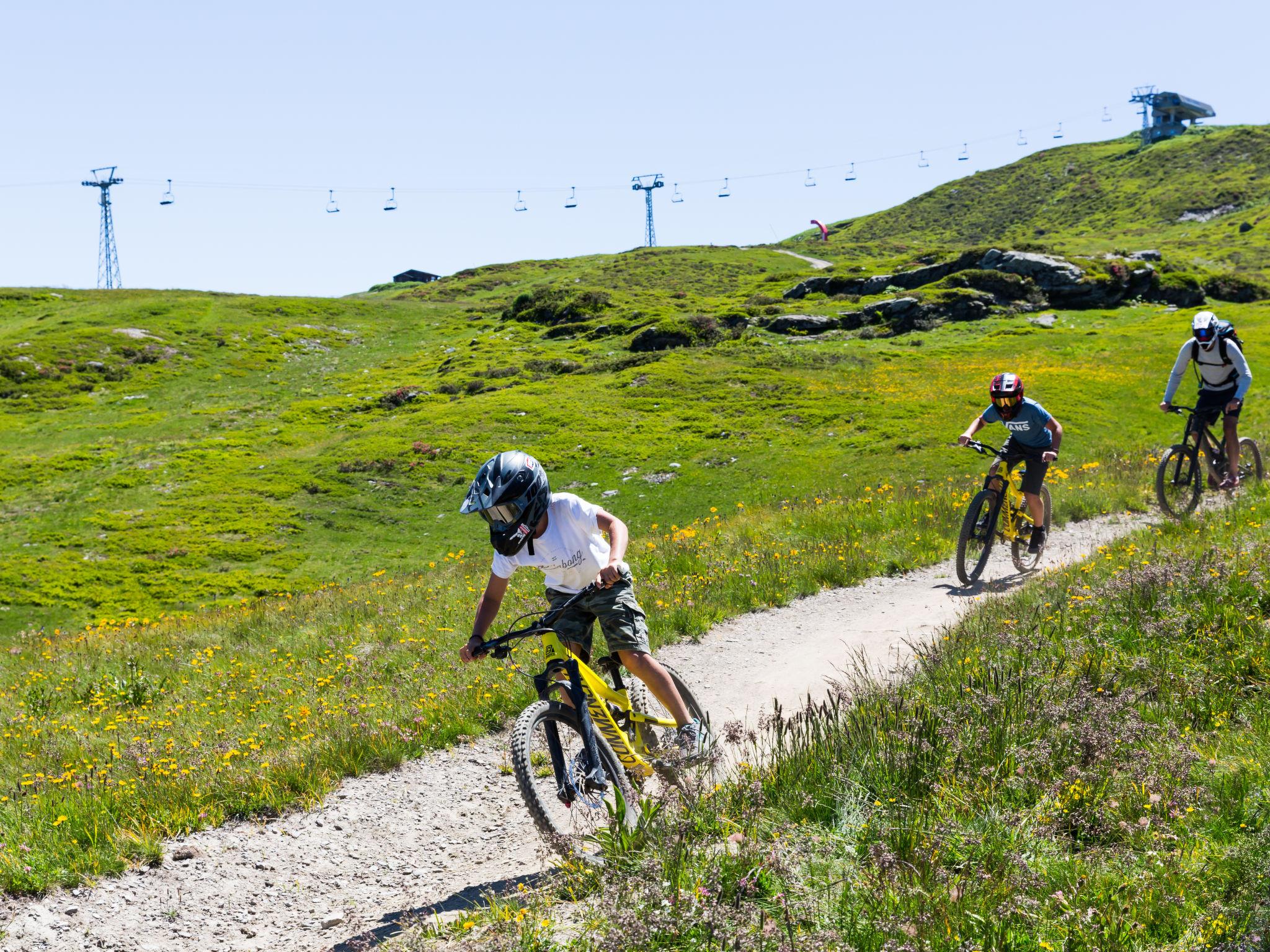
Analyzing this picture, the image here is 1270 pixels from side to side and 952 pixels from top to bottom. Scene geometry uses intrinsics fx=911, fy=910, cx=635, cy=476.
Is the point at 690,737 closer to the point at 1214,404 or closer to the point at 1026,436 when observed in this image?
the point at 1026,436

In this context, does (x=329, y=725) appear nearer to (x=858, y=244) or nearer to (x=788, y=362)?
(x=788, y=362)

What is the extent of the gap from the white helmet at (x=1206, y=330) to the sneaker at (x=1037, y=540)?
3.89 metres

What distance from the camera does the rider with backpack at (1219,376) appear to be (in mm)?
13727

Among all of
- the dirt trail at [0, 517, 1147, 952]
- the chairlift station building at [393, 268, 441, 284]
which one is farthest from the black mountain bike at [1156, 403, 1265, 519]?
the chairlift station building at [393, 268, 441, 284]

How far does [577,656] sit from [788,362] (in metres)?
43.6

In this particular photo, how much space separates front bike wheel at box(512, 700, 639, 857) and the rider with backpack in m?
11.6

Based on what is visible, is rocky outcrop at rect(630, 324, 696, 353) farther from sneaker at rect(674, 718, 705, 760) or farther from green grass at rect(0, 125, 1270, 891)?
sneaker at rect(674, 718, 705, 760)

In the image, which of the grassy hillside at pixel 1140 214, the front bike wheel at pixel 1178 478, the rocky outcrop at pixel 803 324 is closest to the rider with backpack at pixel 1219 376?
the front bike wheel at pixel 1178 478

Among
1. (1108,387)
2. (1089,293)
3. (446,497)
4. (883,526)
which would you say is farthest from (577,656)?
(1089,293)

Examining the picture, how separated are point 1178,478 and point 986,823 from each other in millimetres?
12289

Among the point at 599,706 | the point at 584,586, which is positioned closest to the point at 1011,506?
the point at 584,586

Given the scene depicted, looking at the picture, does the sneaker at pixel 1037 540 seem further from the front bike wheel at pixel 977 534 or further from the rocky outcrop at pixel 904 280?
the rocky outcrop at pixel 904 280

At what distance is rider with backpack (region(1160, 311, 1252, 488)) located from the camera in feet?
45.0

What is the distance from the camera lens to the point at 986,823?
4781 millimetres
